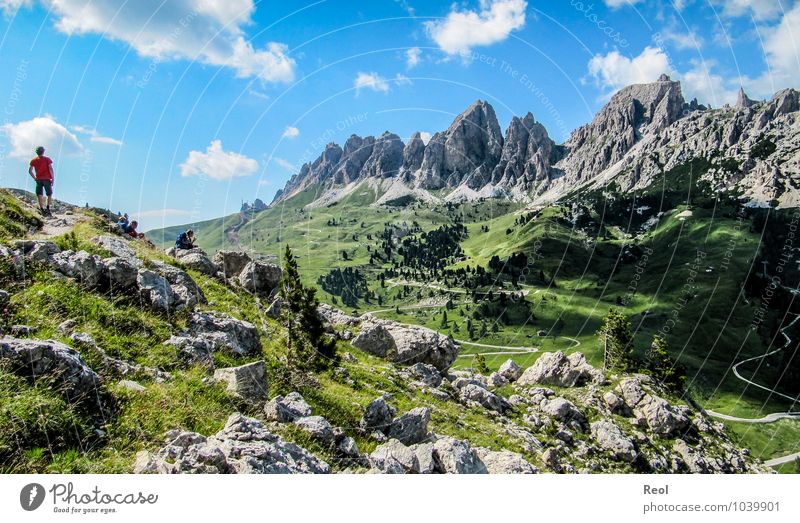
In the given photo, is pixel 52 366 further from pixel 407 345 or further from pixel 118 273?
pixel 407 345

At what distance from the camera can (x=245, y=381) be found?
42.5 feet

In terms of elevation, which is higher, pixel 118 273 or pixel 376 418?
pixel 118 273

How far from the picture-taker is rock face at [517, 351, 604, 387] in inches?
1889

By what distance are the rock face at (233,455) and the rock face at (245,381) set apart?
2.58 metres

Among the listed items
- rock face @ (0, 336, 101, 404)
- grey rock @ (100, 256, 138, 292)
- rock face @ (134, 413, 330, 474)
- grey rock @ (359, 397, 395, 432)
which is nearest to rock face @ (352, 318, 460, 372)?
grey rock @ (359, 397, 395, 432)

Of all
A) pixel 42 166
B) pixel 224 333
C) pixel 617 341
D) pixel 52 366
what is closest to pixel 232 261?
pixel 42 166

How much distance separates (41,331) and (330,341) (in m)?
20.1

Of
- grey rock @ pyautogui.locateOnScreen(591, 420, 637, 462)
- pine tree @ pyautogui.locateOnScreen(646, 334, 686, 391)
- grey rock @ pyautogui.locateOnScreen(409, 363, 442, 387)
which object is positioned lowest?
pine tree @ pyautogui.locateOnScreen(646, 334, 686, 391)

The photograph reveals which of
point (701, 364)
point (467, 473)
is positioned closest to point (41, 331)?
point (467, 473)

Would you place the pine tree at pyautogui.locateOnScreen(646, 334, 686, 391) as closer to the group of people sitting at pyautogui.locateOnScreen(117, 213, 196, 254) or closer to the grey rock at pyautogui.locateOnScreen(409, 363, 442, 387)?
the grey rock at pyautogui.locateOnScreen(409, 363, 442, 387)

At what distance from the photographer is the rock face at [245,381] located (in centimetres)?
1259

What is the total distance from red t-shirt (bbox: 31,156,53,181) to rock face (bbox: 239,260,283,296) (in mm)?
16834

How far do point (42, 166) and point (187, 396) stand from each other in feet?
67.6

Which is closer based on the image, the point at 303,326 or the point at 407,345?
the point at 303,326
